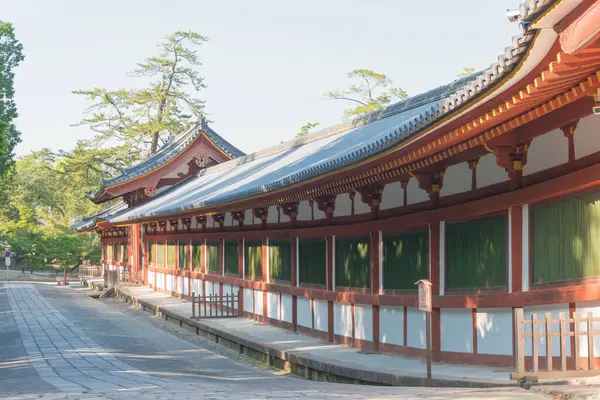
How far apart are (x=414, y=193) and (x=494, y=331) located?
3.49 metres

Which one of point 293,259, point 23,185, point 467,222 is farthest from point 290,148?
point 23,185

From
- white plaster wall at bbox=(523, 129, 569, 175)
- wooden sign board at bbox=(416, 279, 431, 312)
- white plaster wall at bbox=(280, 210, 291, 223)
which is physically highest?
white plaster wall at bbox=(523, 129, 569, 175)

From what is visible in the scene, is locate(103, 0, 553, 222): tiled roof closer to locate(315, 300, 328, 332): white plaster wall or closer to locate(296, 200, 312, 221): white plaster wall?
locate(296, 200, 312, 221): white plaster wall

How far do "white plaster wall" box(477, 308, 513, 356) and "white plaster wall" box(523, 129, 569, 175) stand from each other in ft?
7.79

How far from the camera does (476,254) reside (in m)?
13.5

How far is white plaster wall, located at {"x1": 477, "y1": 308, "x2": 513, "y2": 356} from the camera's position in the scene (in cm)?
1266

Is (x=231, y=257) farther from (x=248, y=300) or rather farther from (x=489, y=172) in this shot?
(x=489, y=172)

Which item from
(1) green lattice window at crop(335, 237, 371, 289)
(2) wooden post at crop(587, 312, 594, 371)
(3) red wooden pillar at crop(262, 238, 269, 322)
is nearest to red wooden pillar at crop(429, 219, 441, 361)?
(1) green lattice window at crop(335, 237, 371, 289)

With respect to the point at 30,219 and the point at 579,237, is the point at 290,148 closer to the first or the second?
the point at 579,237

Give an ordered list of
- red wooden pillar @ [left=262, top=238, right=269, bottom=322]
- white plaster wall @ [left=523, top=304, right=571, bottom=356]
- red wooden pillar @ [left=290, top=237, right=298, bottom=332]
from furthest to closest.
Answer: red wooden pillar @ [left=262, top=238, right=269, bottom=322] < red wooden pillar @ [left=290, top=237, right=298, bottom=332] < white plaster wall @ [left=523, top=304, right=571, bottom=356]

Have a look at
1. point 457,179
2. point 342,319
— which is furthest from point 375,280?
point 457,179

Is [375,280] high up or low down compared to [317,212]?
down

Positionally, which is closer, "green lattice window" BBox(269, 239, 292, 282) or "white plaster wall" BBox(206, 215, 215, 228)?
"green lattice window" BBox(269, 239, 292, 282)

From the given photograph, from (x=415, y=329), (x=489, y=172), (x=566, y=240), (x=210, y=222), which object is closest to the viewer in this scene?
(x=566, y=240)
